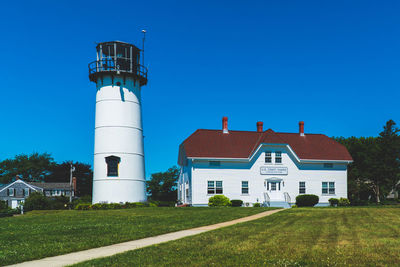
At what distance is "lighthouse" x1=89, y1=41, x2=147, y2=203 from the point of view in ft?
116

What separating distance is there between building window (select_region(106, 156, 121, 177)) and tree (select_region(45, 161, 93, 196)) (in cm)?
4693

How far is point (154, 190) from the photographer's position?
203ft

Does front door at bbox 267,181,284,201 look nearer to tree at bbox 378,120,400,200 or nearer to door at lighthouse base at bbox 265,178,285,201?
door at lighthouse base at bbox 265,178,285,201

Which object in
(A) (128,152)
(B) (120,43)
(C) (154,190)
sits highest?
(B) (120,43)

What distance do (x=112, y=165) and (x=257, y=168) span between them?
13311mm

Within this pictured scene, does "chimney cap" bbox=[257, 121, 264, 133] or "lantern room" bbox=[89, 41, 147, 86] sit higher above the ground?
"lantern room" bbox=[89, 41, 147, 86]

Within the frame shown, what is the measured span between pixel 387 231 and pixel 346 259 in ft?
19.3

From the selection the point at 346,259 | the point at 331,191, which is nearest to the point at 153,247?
the point at 346,259

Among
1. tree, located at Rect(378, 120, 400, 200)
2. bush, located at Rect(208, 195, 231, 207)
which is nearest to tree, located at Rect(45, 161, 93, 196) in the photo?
bush, located at Rect(208, 195, 231, 207)

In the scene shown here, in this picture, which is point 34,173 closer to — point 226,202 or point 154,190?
point 154,190

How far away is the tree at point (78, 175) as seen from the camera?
80.7m

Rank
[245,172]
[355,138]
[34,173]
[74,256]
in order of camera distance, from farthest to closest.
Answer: [34,173], [355,138], [245,172], [74,256]

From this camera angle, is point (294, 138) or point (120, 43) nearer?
point (120, 43)

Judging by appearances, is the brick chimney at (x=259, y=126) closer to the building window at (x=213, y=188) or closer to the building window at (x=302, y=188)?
the building window at (x=302, y=188)
